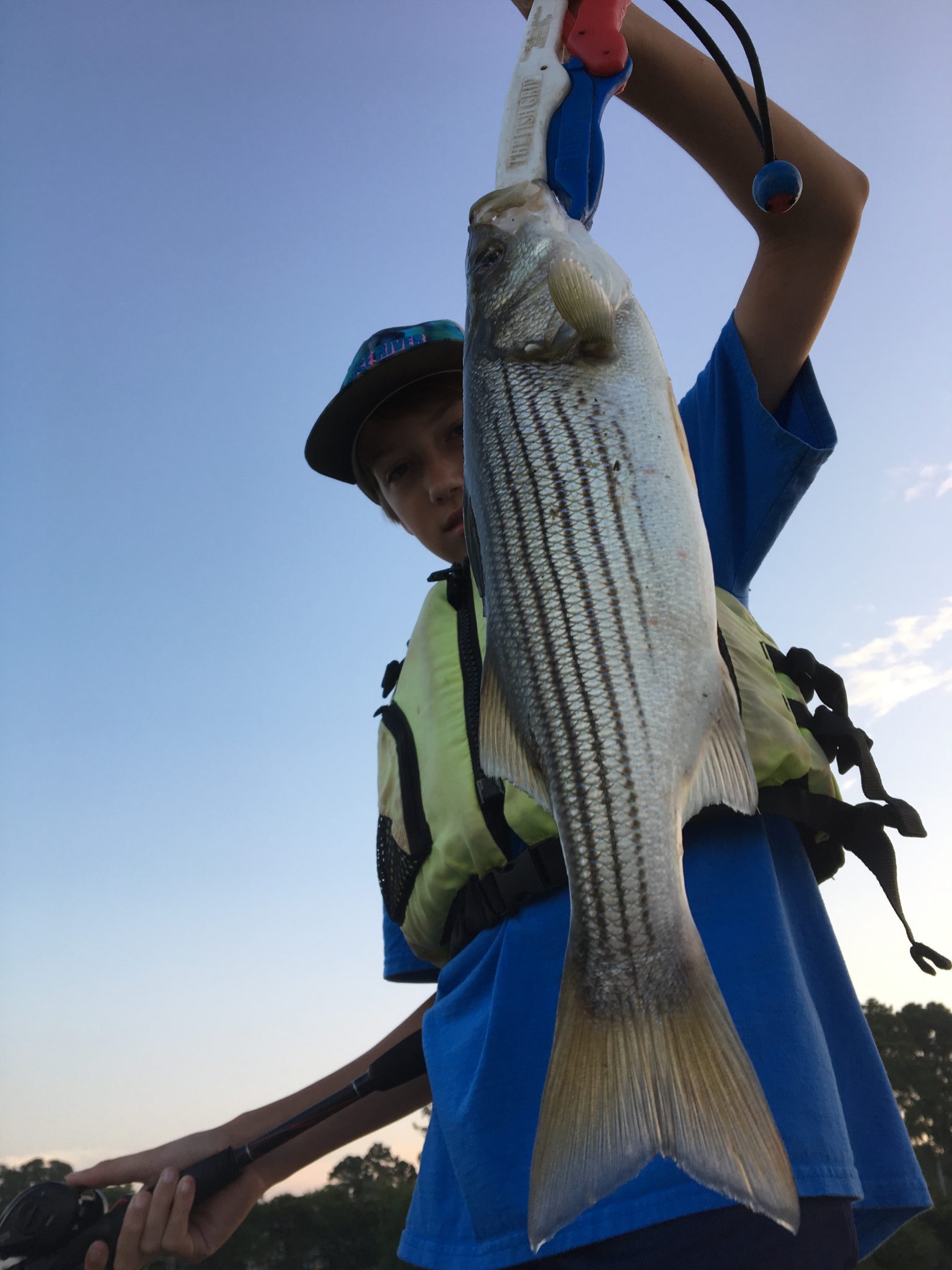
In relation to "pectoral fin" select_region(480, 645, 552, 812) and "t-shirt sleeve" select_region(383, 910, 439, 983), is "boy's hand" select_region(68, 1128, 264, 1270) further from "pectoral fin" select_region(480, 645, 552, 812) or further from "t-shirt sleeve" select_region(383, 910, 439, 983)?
"pectoral fin" select_region(480, 645, 552, 812)

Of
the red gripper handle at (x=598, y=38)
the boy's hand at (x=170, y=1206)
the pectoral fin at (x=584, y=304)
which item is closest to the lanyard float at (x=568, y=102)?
the red gripper handle at (x=598, y=38)

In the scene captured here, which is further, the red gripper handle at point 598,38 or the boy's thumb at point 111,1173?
the boy's thumb at point 111,1173

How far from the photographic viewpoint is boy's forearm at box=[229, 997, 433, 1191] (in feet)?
10.3

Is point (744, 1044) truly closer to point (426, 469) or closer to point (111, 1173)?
point (426, 469)

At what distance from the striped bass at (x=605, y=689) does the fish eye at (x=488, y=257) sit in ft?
Result: 0.04

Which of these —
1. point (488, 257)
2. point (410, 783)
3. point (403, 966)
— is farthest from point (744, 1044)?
point (488, 257)

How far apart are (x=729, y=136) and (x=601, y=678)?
72.1 inches

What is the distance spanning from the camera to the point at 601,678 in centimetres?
182

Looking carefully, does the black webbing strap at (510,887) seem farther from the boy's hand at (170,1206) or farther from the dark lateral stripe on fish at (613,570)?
the boy's hand at (170,1206)

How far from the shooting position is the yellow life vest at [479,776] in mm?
2236

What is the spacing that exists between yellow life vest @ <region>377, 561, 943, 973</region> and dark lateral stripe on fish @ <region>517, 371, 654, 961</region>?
47 cm

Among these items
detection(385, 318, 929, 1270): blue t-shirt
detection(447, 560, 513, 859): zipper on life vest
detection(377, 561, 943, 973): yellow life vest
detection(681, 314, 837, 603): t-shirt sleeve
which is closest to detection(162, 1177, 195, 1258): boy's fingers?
detection(385, 318, 929, 1270): blue t-shirt

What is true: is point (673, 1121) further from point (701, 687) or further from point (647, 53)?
point (647, 53)

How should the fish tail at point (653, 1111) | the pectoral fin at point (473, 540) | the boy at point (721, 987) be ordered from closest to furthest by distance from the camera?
the fish tail at point (653, 1111) < the boy at point (721, 987) < the pectoral fin at point (473, 540)
